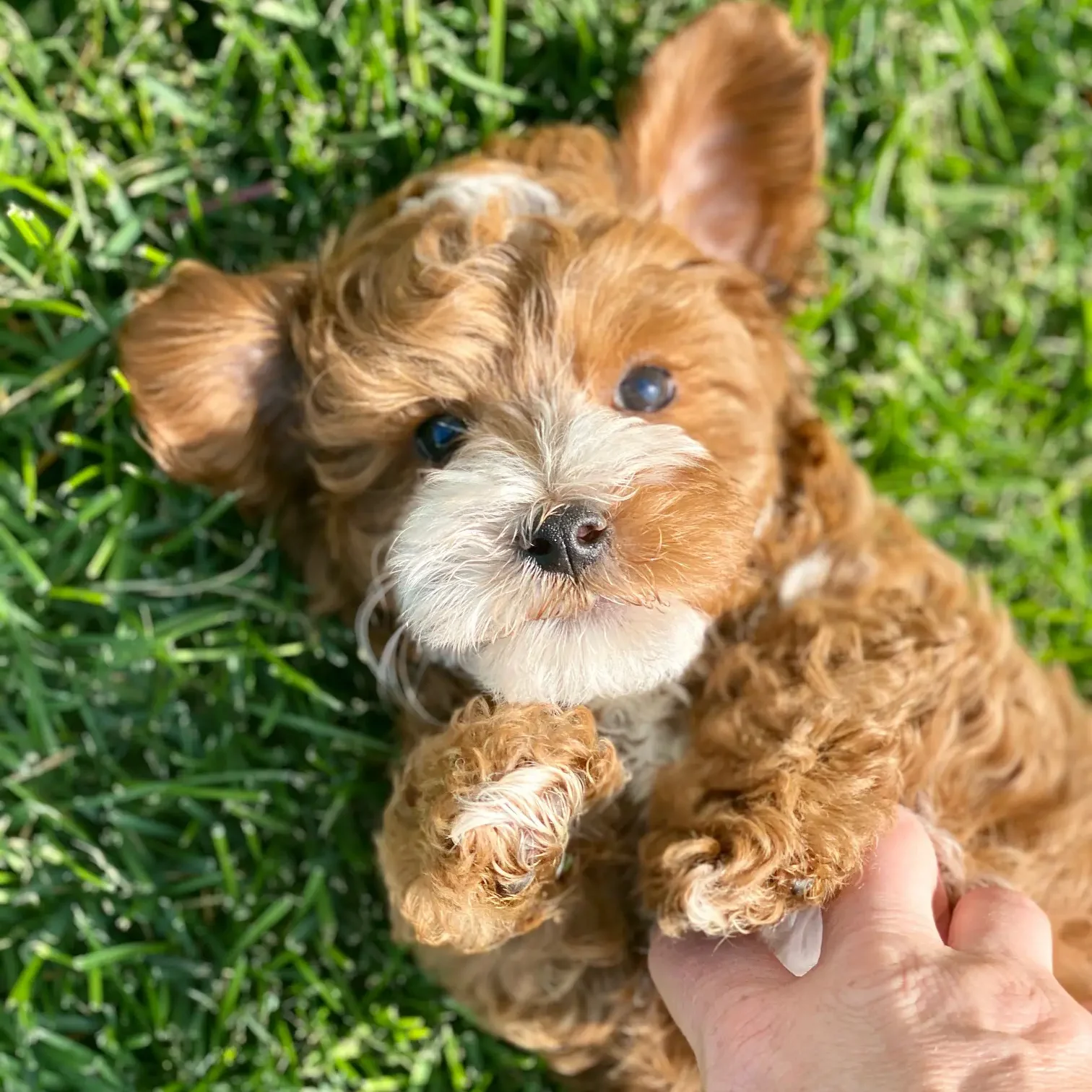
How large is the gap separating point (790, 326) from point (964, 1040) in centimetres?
220

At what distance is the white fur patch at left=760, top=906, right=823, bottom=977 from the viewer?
2.06 meters

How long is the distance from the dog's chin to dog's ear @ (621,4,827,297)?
1275 mm

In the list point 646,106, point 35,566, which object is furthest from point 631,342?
point 35,566

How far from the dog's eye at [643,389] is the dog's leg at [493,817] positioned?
2.40ft

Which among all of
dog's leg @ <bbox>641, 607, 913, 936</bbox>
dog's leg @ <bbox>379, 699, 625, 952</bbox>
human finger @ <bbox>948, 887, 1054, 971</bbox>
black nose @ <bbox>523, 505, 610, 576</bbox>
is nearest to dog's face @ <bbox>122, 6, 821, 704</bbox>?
black nose @ <bbox>523, 505, 610, 576</bbox>

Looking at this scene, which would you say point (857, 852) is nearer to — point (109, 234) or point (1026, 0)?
point (109, 234)

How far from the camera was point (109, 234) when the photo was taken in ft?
9.97

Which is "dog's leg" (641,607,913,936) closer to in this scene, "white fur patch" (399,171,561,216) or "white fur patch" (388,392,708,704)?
"white fur patch" (388,392,708,704)

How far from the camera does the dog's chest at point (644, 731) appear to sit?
2438mm

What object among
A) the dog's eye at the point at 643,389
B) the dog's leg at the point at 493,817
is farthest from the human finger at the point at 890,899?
the dog's eye at the point at 643,389

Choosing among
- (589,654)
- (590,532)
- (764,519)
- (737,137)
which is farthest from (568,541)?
(737,137)

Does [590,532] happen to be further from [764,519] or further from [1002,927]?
[1002,927]

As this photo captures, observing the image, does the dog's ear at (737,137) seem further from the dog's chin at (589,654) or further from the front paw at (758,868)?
the front paw at (758,868)

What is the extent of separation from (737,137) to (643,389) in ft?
3.20
